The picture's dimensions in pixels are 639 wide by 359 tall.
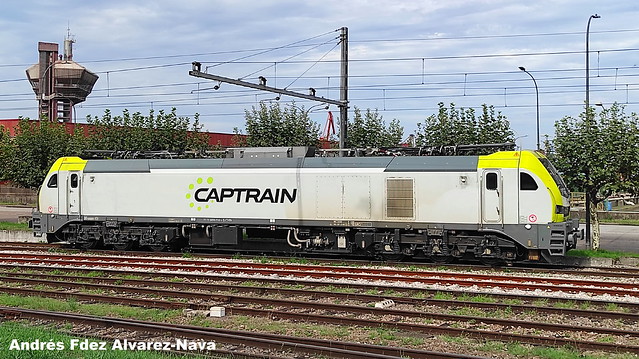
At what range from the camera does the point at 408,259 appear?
21.5m

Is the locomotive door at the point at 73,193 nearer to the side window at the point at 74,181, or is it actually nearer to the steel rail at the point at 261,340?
the side window at the point at 74,181

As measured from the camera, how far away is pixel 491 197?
19328mm

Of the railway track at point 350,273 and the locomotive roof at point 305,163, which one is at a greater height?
the locomotive roof at point 305,163

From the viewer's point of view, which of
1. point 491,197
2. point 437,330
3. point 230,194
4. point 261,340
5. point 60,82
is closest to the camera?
point 261,340

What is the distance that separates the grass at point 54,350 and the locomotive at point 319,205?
1113cm

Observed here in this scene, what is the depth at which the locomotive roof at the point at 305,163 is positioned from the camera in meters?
20.0

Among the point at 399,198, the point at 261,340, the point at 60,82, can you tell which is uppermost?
the point at 60,82

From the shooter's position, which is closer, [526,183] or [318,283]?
[318,283]

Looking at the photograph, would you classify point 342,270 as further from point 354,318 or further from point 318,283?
point 354,318

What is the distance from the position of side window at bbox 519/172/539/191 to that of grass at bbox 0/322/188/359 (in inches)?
482

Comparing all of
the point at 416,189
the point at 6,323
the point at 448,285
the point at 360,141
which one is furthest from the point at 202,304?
the point at 360,141

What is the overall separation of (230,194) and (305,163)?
2772mm

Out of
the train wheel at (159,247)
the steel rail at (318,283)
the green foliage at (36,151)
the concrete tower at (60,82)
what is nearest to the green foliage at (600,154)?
the steel rail at (318,283)

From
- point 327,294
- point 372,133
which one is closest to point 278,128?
point 372,133
